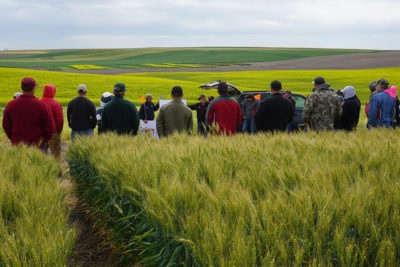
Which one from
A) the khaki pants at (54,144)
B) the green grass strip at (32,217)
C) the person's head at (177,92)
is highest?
the person's head at (177,92)

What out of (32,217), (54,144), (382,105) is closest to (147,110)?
(54,144)

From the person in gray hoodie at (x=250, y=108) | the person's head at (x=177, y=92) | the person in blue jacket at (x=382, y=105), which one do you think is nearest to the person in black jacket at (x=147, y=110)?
the person in gray hoodie at (x=250, y=108)

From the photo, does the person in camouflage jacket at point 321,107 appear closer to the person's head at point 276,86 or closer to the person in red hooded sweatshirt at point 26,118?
the person's head at point 276,86

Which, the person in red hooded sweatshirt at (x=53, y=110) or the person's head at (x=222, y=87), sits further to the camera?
the person in red hooded sweatshirt at (x=53, y=110)

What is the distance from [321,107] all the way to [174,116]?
315 cm

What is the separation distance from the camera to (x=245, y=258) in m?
1.95

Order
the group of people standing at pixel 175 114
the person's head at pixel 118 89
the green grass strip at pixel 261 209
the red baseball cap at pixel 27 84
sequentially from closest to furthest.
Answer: the green grass strip at pixel 261 209, the red baseball cap at pixel 27 84, the group of people standing at pixel 175 114, the person's head at pixel 118 89

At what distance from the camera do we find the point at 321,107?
7.97 metres

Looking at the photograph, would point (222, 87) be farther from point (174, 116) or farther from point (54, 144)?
point (54, 144)

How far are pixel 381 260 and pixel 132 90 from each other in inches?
1333

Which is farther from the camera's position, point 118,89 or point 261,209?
point 118,89

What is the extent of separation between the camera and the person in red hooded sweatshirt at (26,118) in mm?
6309

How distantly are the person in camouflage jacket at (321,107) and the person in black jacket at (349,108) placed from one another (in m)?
0.61

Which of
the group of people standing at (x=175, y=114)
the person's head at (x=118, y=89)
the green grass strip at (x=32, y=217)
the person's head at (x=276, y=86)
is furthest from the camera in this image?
the person's head at (x=276, y=86)
